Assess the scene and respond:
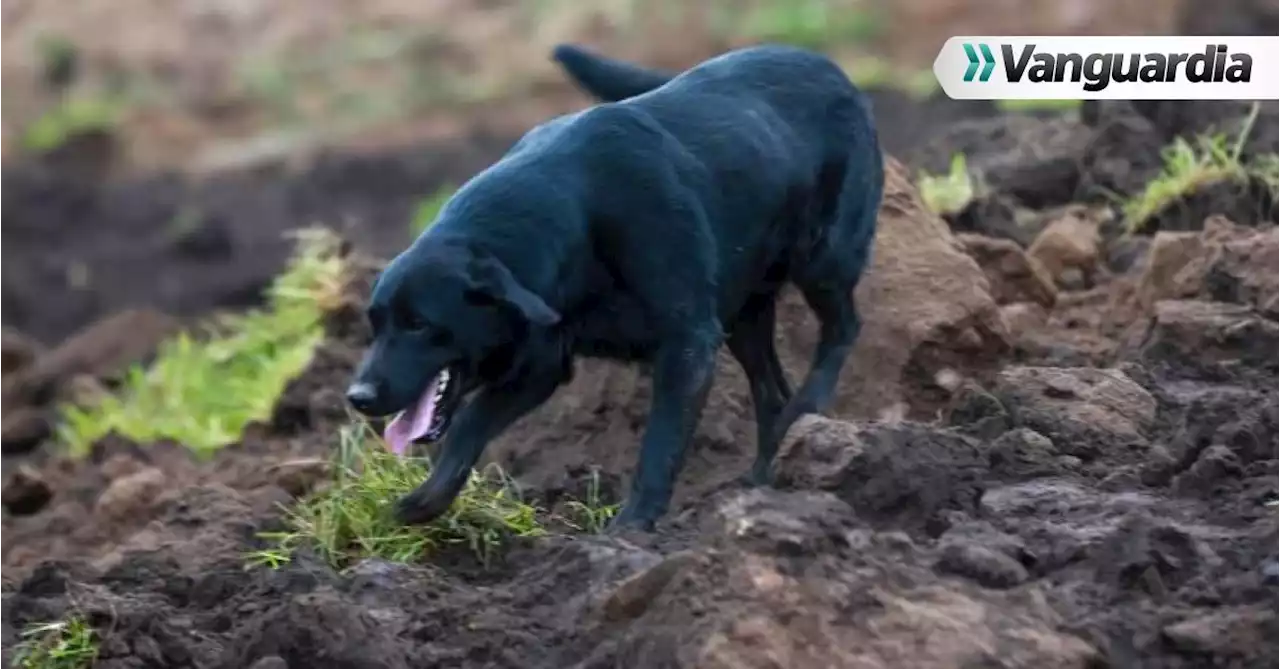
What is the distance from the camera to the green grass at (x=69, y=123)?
1516 centimetres

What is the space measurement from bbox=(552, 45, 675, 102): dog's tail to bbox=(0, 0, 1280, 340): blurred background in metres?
4.59

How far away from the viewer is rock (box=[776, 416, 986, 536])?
425 cm

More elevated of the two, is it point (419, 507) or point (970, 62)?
point (970, 62)

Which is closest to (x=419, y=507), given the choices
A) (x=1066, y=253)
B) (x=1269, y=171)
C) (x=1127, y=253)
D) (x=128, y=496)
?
(x=128, y=496)

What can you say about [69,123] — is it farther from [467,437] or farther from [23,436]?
[467,437]

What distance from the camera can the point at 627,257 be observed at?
4.67 m

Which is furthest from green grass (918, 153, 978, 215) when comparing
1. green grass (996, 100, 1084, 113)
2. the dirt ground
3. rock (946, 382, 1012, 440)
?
rock (946, 382, 1012, 440)

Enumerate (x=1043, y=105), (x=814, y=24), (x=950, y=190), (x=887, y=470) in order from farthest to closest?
1. (x=814, y=24)
2. (x=1043, y=105)
3. (x=950, y=190)
4. (x=887, y=470)

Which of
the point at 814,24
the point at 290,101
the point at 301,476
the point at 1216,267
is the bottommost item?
the point at 301,476

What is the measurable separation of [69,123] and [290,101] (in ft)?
5.84

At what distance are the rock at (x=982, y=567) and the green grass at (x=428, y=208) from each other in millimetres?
6645

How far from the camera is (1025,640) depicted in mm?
3492

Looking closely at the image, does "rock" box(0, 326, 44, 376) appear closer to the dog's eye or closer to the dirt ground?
the dirt ground

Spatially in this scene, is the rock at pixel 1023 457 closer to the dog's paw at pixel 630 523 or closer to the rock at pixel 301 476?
the dog's paw at pixel 630 523
